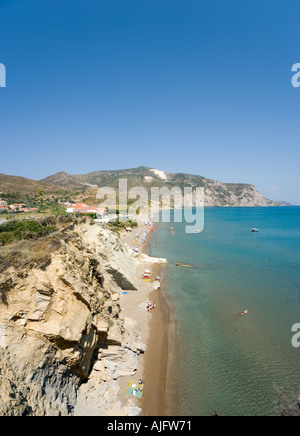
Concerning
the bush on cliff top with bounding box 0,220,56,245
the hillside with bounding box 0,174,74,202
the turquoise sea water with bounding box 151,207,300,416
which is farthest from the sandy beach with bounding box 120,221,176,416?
the hillside with bounding box 0,174,74,202

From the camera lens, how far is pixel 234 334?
1762 cm

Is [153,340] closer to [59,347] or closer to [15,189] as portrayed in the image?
[59,347]

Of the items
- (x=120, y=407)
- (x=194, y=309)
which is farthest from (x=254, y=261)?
(x=120, y=407)

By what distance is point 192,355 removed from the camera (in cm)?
1525

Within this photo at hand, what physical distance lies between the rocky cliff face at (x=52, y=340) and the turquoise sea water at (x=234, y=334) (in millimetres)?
4520

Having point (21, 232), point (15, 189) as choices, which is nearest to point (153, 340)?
point (21, 232)

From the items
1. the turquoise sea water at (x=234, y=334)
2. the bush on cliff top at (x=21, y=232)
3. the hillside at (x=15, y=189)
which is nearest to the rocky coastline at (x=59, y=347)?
the bush on cliff top at (x=21, y=232)

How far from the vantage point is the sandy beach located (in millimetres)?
11820

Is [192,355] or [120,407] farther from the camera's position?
[192,355]

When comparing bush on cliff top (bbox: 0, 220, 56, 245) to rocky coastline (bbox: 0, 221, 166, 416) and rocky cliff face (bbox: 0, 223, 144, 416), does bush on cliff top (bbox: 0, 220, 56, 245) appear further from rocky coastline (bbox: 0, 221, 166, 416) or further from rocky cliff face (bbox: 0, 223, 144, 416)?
rocky cliff face (bbox: 0, 223, 144, 416)
